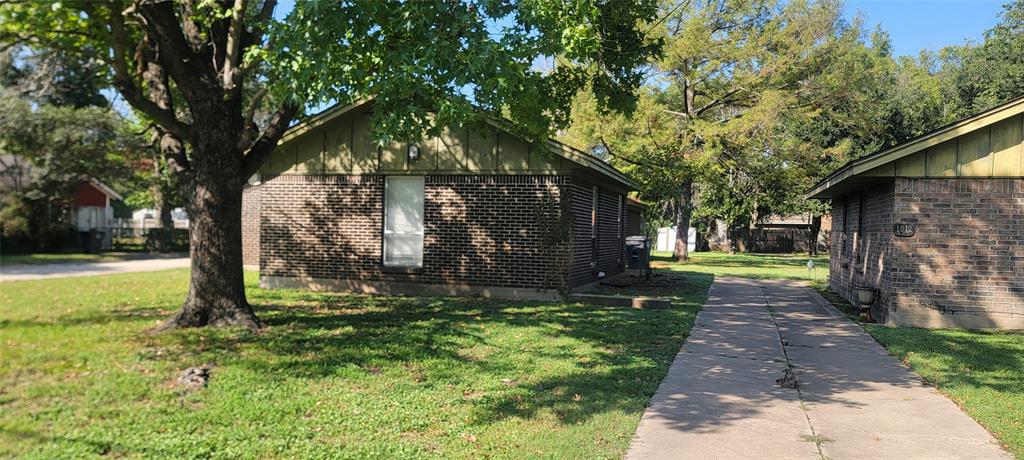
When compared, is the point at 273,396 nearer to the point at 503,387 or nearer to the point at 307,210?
Answer: the point at 503,387

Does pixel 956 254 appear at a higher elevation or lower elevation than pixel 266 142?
lower

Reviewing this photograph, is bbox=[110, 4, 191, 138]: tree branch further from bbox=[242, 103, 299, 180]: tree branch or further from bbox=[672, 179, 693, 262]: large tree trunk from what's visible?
bbox=[672, 179, 693, 262]: large tree trunk

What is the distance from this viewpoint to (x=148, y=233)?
298 centimetres

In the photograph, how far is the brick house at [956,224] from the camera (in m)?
11.1

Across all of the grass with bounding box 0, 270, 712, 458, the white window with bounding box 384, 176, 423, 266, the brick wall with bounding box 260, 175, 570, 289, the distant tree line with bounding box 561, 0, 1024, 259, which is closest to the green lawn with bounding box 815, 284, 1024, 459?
the grass with bounding box 0, 270, 712, 458

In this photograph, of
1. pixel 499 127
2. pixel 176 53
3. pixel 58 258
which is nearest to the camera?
pixel 58 258

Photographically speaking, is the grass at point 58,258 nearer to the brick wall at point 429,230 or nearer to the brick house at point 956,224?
the brick wall at point 429,230

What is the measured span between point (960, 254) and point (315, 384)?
10.7 m

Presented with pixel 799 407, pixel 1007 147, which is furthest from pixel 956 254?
pixel 799 407

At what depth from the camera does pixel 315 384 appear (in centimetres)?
645

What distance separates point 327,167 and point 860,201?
1181cm

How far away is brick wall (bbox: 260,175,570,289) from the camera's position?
13781 mm

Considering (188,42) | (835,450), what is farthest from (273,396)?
(188,42)

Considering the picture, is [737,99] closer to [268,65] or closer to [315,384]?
[268,65]
